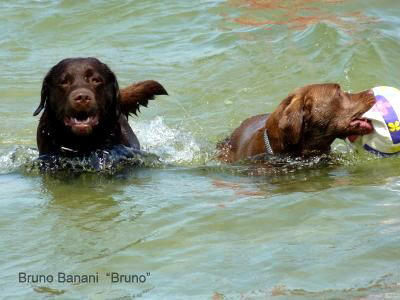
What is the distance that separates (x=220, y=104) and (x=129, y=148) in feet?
10.4

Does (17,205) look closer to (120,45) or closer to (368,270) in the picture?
(368,270)

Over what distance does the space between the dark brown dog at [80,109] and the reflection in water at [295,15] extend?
631 cm

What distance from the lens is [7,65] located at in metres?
13.7

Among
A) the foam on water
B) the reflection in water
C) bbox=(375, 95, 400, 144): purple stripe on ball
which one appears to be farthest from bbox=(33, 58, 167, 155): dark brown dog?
the reflection in water

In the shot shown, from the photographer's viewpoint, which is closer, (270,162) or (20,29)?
(270,162)

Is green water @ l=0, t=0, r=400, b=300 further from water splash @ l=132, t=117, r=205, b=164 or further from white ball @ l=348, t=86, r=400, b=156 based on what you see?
white ball @ l=348, t=86, r=400, b=156

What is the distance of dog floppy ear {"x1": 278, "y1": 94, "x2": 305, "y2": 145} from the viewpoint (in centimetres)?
776

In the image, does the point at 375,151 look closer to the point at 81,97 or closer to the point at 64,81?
the point at 81,97

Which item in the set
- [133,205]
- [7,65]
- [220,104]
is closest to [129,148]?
[133,205]

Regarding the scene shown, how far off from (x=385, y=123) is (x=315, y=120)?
1.94ft

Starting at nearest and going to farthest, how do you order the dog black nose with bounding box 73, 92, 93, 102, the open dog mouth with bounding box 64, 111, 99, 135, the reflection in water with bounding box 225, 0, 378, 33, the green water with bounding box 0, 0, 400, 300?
1. the green water with bounding box 0, 0, 400, 300
2. the dog black nose with bounding box 73, 92, 93, 102
3. the open dog mouth with bounding box 64, 111, 99, 135
4. the reflection in water with bounding box 225, 0, 378, 33

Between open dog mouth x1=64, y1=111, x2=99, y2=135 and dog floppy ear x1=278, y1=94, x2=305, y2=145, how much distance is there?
1631mm

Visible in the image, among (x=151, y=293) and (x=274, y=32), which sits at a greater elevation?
(x=274, y=32)

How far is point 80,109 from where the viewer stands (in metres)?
7.70
